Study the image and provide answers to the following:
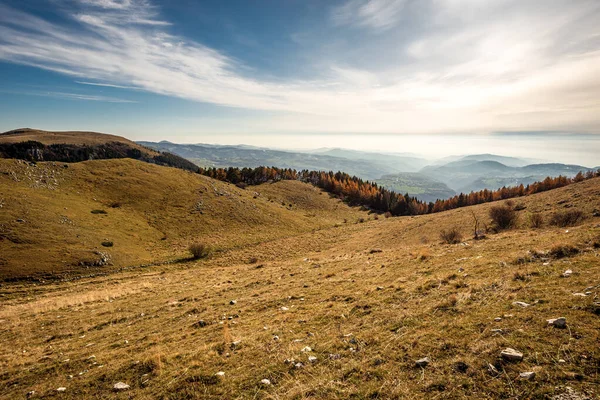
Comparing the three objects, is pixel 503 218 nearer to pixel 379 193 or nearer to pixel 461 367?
pixel 461 367

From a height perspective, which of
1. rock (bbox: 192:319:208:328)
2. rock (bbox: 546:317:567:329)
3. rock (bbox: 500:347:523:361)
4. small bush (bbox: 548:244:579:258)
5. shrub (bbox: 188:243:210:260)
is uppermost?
small bush (bbox: 548:244:579:258)

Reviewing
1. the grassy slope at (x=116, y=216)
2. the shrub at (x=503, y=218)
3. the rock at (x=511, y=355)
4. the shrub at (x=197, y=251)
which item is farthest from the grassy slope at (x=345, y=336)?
the shrub at (x=197, y=251)

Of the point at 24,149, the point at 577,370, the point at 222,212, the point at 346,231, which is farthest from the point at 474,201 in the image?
the point at 24,149

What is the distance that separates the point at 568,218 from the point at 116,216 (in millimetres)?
72038

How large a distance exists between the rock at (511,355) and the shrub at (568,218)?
3047 cm

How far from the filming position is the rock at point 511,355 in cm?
614

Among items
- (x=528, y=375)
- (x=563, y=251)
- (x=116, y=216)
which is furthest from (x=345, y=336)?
(x=116, y=216)

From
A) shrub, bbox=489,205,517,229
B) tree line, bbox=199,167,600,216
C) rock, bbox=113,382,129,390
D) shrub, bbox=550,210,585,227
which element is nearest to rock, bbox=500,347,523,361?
rock, bbox=113,382,129,390

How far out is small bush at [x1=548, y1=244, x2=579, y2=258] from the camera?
43.8 ft

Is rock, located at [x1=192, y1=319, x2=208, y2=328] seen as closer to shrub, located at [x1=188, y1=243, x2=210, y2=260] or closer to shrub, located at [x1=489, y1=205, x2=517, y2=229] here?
shrub, located at [x1=188, y1=243, x2=210, y2=260]

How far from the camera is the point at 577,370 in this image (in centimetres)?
539

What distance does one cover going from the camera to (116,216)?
5303cm

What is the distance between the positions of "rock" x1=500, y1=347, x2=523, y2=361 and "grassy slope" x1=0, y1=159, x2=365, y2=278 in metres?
44.3

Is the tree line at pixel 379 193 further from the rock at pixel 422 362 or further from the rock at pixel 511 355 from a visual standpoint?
the rock at pixel 422 362
